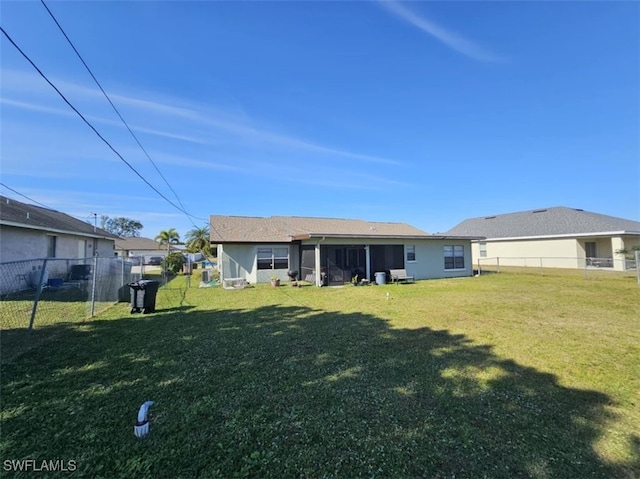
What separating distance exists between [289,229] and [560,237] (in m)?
24.3

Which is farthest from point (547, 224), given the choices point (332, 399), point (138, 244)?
point (138, 244)

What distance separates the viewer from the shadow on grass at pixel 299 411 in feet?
8.34

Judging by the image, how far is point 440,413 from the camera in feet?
10.9

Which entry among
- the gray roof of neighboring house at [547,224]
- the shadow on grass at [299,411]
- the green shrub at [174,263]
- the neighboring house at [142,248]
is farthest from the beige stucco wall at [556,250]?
the neighboring house at [142,248]

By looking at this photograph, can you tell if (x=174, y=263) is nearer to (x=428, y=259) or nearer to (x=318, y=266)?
(x=318, y=266)

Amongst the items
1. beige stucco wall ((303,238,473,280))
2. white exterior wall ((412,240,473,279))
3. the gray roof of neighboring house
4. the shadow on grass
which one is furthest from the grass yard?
the gray roof of neighboring house

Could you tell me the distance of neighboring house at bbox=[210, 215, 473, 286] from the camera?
16.3 m

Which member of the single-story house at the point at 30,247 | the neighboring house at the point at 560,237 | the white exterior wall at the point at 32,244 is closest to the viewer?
the single-story house at the point at 30,247

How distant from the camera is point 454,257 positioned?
20.1 meters

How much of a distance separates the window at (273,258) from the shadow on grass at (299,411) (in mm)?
11437

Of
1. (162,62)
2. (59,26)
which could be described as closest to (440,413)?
(59,26)

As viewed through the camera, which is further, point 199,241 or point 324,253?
point 199,241

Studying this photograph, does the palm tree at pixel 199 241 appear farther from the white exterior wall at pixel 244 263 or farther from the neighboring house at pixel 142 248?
the neighboring house at pixel 142 248

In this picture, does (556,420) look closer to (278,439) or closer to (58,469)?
(278,439)
